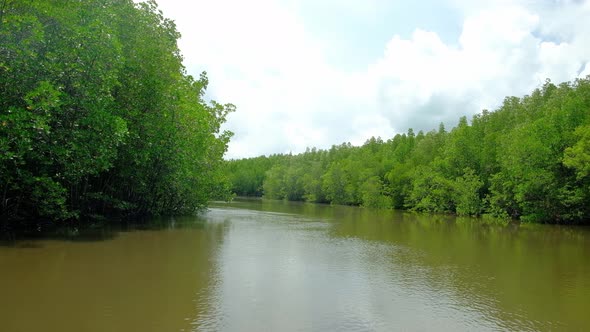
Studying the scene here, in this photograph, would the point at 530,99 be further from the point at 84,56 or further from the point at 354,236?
the point at 84,56

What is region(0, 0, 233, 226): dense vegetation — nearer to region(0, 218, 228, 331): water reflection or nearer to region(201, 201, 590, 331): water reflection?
region(0, 218, 228, 331): water reflection

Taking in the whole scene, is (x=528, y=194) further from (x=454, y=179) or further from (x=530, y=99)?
(x=530, y=99)

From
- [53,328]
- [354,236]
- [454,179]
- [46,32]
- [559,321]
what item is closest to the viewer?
[53,328]

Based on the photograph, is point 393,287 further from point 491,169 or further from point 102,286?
point 491,169

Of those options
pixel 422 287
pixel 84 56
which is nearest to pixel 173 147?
pixel 84 56

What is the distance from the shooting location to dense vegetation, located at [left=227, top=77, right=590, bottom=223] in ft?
138

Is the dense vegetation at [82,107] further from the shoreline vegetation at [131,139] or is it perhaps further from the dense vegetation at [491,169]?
the dense vegetation at [491,169]

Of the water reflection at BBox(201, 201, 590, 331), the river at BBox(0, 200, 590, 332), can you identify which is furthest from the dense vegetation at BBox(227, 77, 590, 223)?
the river at BBox(0, 200, 590, 332)

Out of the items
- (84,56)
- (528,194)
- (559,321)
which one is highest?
(84,56)

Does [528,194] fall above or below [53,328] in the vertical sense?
above

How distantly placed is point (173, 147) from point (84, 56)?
10.2 metres

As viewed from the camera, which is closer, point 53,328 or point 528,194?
point 53,328

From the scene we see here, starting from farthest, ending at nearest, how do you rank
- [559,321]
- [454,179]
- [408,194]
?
[408,194] → [454,179] → [559,321]

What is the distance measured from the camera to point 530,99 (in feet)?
216
